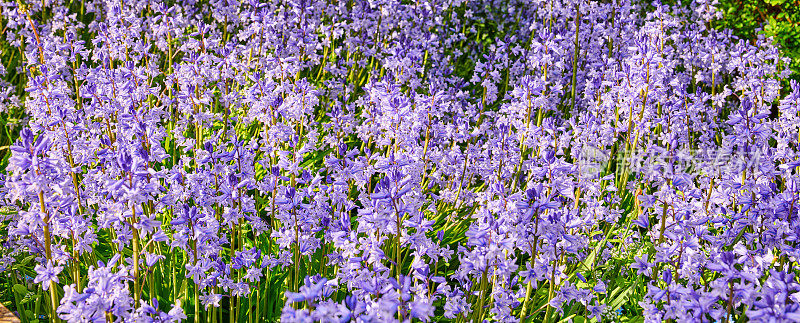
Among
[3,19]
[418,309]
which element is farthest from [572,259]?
[3,19]

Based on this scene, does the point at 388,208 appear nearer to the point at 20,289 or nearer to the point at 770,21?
the point at 20,289

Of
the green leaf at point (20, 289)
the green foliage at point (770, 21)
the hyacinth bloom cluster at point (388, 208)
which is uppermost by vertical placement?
the green foliage at point (770, 21)

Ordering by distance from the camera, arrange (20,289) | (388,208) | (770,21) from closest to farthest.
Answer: (388,208) < (20,289) < (770,21)

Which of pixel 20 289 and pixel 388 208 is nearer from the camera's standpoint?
pixel 388 208

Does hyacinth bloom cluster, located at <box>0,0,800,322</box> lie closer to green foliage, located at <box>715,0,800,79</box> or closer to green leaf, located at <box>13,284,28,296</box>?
green leaf, located at <box>13,284,28,296</box>

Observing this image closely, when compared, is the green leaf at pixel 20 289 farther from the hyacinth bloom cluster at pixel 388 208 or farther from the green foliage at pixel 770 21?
the green foliage at pixel 770 21

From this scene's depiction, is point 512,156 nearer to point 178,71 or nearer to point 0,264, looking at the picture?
point 178,71

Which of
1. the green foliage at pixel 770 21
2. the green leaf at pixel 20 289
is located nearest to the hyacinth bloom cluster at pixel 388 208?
the green leaf at pixel 20 289

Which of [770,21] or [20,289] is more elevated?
[770,21]

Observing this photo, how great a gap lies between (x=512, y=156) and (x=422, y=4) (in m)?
2.74

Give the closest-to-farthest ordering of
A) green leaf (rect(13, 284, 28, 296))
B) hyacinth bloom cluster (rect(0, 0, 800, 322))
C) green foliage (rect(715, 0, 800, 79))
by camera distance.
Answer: hyacinth bloom cluster (rect(0, 0, 800, 322)) → green leaf (rect(13, 284, 28, 296)) → green foliage (rect(715, 0, 800, 79))

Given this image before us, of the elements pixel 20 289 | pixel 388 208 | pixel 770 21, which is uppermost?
pixel 770 21

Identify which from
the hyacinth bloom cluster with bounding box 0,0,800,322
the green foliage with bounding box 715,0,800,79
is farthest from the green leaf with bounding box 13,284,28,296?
the green foliage with bounding box 715,0,800,79

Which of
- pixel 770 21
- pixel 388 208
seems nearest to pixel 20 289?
pixel 388 208
